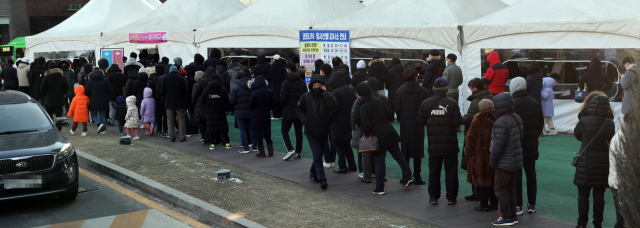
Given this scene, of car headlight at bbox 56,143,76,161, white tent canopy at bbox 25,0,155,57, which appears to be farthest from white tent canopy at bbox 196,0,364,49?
car headlight at bbox 56,143,76,161

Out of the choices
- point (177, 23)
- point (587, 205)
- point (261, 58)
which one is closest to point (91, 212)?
point (587, 205)

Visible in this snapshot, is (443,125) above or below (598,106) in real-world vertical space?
below

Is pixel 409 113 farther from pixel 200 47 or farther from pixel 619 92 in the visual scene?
pixel 200 47

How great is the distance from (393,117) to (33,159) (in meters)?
4.59

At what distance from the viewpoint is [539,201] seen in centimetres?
764

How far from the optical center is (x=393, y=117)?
8.30m

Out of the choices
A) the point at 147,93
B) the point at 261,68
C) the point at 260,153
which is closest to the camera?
the point at 260,153

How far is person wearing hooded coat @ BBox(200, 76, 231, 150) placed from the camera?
38.0ft

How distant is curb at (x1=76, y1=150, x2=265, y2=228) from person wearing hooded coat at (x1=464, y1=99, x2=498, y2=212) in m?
2.44

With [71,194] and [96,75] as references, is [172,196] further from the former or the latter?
[96,75]

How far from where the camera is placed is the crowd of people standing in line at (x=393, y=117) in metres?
6.23

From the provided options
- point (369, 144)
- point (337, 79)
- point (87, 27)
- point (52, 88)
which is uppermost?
point (87, 27)

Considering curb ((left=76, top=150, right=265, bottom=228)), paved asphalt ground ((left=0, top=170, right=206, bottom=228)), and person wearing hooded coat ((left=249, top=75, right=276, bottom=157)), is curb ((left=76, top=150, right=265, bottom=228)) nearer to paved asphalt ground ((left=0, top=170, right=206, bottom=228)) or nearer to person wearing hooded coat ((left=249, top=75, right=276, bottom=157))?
paved asphalt ground ((left=0, top=170, right=206, bottom=228))

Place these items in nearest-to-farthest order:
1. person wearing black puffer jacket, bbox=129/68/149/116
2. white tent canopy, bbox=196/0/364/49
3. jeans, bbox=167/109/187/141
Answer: jeans, bbox=167/109/187/141 → person wearing black puffer jacket, bbox=129/68/149/116 → white tent canopy, bbox=196/0/364/49
